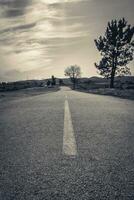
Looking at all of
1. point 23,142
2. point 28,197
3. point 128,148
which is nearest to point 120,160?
point 128,148

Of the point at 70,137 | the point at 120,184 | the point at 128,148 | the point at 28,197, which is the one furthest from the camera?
the point at 70,137

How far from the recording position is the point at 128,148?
4.07 metres

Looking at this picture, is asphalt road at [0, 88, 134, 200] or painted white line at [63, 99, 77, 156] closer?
asphalt road at [0, 88, 134, 200]

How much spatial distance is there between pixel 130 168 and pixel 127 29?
44.2 m

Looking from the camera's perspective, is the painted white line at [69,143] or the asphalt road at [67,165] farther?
the painted white line at [69,143]

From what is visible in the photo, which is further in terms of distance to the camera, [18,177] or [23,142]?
[23,142]

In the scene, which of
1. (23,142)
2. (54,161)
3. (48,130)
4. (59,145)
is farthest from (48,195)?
(48,130)

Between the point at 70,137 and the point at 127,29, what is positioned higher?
the point at 127,29

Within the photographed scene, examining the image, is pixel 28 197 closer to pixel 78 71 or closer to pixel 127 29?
pixel 127 29

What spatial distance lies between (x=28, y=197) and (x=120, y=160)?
1.57 m

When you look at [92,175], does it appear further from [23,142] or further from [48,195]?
[23,142]

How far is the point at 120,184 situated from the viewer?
2.61 m

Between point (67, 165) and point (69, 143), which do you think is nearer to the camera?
point (67, 165)

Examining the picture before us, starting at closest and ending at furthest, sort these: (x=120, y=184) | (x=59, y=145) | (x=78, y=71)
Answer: (x=120, y=184) < (x=59, y=145) < (x=78, y=71)
